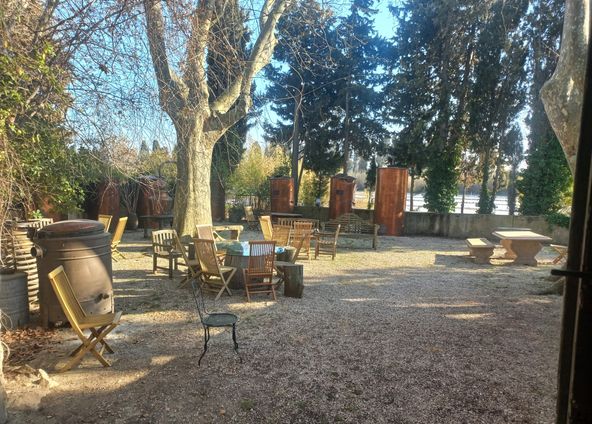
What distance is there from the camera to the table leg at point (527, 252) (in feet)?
30.5

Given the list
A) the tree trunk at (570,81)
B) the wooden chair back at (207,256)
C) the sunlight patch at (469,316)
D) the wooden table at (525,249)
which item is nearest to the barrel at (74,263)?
the wooden chair back at (207,256)

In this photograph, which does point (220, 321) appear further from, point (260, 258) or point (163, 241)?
point (163, 241)

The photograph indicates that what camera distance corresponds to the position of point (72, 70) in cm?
416

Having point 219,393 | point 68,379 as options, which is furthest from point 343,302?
point 68,379

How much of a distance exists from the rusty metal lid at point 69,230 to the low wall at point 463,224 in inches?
465

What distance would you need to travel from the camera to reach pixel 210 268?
608 cm

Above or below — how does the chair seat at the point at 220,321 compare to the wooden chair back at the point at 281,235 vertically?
below

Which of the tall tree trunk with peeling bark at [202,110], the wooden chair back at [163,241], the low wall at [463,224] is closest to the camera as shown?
the tall tree trunk with peeling bark at [202,110]

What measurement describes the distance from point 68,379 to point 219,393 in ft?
4.71

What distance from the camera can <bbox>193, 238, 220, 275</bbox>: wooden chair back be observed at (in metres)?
5.85

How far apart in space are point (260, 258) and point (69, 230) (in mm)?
2724

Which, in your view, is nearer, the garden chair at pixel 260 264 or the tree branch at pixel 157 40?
the tree branch at pixel 157 40

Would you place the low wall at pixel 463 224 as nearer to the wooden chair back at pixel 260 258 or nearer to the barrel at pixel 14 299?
the wooden chair back at pixel 260 258

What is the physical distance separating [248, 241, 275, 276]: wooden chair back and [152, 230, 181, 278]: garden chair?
1.85m
